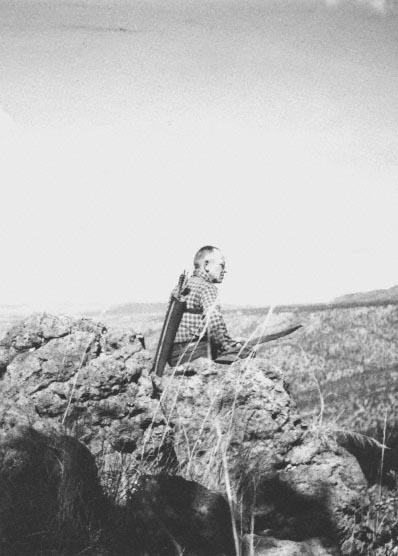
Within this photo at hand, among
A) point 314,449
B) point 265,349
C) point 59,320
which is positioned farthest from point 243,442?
point 265,349

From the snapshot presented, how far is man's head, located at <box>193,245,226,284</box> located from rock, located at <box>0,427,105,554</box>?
2211 mm

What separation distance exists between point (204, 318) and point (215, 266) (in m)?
0.57

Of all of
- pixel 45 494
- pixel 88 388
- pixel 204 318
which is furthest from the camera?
pixel 204 318

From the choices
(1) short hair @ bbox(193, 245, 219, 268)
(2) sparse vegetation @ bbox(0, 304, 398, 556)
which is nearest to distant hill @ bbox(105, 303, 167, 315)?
(2) sparse vegetation @ bbox(0, 304, 398, 556)

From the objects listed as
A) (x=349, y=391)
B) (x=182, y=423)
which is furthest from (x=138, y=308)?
(x=182, y=423)

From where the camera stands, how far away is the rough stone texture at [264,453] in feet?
7.64

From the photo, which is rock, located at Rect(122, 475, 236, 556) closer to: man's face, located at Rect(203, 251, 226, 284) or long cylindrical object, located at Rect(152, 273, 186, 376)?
long cylindrical object, located at Rect(152, 273, 186, 376)

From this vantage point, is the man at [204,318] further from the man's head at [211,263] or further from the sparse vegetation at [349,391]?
the sparse vegetation at [349,391]

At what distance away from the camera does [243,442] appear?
271 cm

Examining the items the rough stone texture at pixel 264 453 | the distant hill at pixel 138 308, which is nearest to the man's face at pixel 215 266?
the rough stone texture at pixel 264 453

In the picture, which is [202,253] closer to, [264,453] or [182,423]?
[182,423]

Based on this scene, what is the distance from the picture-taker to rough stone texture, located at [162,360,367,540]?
2.33 m

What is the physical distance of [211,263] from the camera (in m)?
3.85

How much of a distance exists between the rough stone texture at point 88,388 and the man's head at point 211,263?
3.88ft
